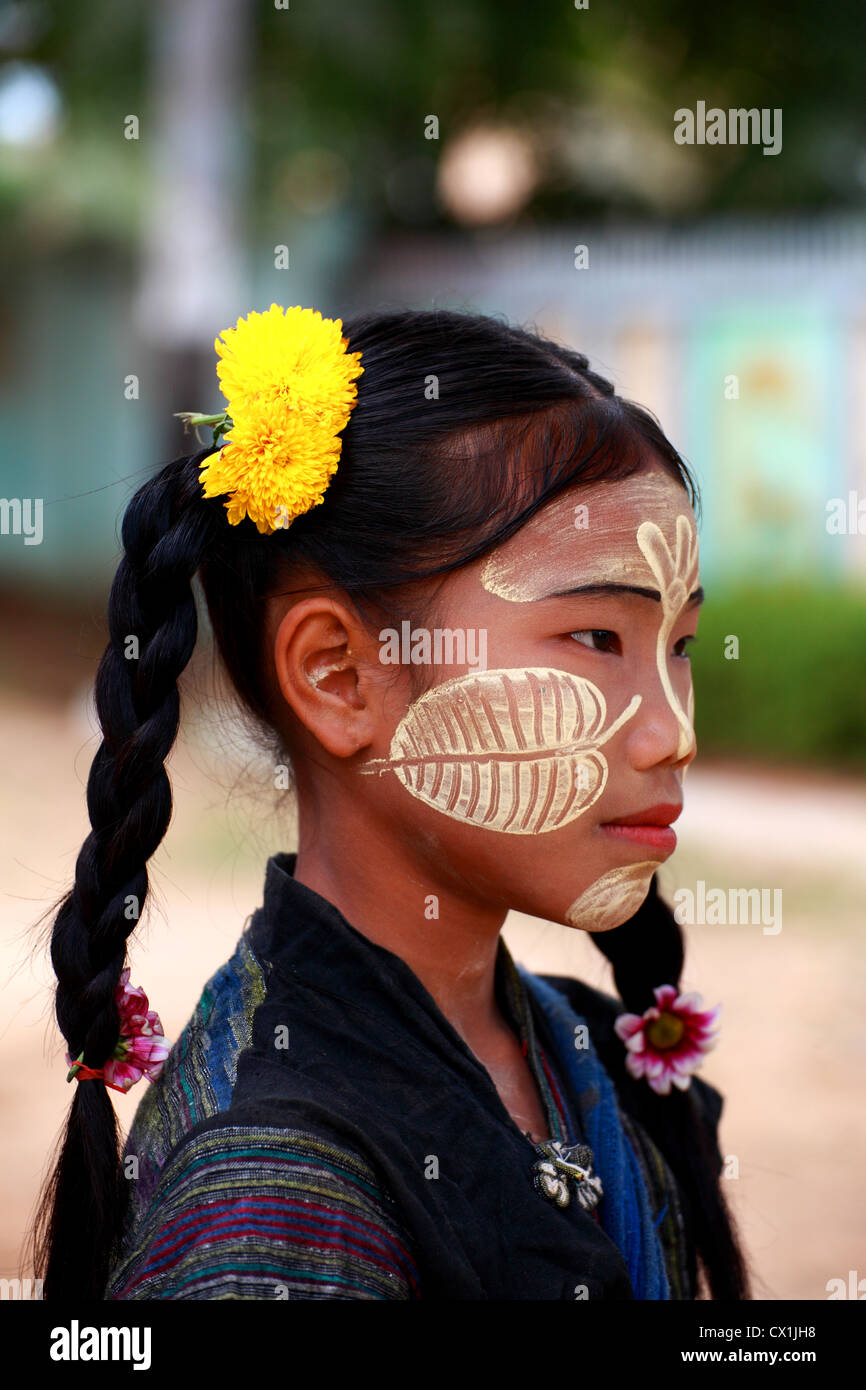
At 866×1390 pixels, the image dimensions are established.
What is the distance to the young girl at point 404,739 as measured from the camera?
1.72m

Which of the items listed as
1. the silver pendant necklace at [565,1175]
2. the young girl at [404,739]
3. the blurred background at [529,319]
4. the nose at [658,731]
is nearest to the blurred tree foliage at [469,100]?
the blurred background at [529,319]

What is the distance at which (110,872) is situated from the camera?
175 cm

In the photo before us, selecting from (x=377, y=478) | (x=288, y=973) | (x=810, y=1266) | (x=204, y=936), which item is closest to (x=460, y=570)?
(x=377, y=478)

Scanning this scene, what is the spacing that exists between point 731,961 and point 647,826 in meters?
4.85

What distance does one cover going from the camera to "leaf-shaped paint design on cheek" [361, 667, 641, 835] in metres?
1.77

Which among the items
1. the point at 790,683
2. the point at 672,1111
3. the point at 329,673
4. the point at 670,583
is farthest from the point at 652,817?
the point at 790,683

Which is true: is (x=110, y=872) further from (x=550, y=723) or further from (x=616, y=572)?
(x=616, y=572)

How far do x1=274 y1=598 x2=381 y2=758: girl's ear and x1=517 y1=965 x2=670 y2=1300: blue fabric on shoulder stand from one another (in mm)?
578

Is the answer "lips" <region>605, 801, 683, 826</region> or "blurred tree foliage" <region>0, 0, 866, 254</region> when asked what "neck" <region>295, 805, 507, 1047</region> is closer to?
"lips" <region>605, 801, 683, 826</region>

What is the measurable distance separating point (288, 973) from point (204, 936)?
190 inches

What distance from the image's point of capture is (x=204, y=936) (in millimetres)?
6445

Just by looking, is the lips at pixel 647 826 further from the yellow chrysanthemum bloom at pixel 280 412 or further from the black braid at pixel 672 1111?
the yellow chrysanthemum bloom at pixel 280 412

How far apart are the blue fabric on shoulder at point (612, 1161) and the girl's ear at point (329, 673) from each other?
0.58 meters

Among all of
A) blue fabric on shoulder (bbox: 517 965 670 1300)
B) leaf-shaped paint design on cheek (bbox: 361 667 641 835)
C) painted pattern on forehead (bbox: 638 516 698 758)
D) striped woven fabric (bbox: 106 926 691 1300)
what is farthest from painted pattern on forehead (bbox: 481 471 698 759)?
striped woven fabric (bbox: 106 926 691 1300)
